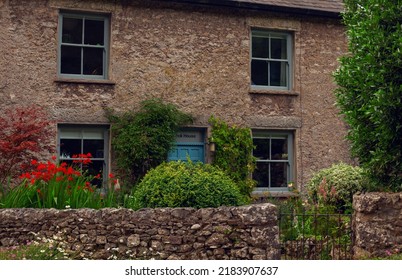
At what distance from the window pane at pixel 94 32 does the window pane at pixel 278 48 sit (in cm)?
458

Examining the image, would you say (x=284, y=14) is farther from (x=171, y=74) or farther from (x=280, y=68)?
(x=171, y=74)

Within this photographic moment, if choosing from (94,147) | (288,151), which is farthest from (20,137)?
(288,151)

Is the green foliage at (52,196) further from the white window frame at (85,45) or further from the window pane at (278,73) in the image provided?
the window pane at (278,73)

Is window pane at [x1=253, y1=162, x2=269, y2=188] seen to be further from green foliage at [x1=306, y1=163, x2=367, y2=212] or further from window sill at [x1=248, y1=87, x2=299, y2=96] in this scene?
green foliage at [x1=306, y1=163, x2=367, y2=212]

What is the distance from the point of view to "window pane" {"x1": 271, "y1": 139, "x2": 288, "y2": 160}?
16.8 m

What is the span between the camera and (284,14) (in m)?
16.8

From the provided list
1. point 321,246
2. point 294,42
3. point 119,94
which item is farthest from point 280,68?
point 321,246

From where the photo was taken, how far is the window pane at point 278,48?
55.8 feet

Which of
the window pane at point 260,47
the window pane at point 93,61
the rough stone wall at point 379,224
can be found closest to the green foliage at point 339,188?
the rough stone wall at point 379,224

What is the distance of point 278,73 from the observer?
17.0 meters

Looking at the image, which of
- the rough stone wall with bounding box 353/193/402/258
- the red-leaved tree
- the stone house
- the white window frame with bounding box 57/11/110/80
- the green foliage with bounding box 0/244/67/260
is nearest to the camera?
the green foliage with bounding box 0/244/67/260

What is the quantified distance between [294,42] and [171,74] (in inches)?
141

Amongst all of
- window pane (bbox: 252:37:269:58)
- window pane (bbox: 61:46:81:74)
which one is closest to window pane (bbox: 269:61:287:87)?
window pane (bbox: 252:37:269:58)

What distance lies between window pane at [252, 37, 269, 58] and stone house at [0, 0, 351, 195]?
0.03m
